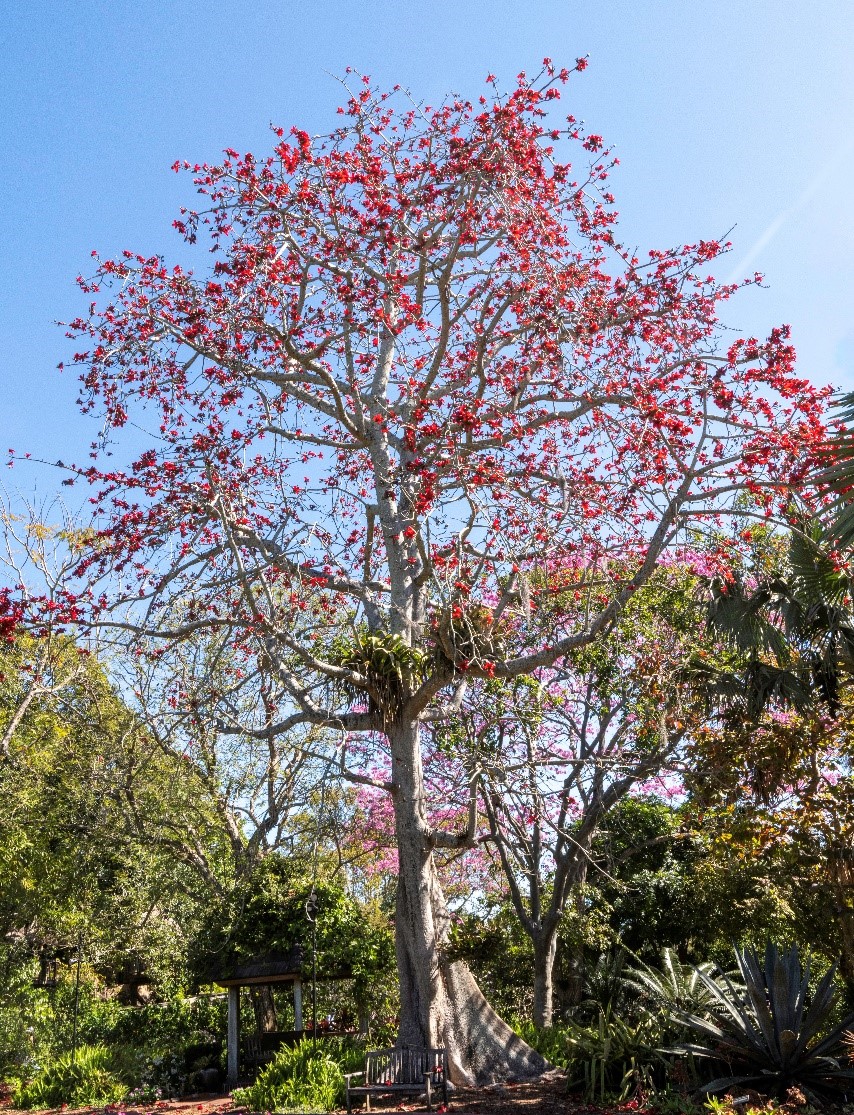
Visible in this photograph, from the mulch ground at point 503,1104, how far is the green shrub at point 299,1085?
0.37 metres

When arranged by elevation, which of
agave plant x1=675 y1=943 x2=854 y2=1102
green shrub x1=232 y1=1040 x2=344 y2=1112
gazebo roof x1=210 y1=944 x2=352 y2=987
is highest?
gazebo roof x1=210 y1=944 x2=352 y2=987

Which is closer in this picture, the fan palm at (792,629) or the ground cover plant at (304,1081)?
the fan palm at (792,629)

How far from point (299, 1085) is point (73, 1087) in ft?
15.2

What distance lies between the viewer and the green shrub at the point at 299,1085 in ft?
30.7

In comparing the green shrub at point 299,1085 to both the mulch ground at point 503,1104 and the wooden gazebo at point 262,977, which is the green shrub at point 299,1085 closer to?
the mulch ground at point 503,1104

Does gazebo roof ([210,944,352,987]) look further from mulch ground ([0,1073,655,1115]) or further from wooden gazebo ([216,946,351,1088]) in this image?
mulch ground ([0,1073,655,1115])

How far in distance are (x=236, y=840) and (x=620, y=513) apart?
11.0m

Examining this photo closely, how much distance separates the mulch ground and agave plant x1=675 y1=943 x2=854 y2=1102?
40.8 inches

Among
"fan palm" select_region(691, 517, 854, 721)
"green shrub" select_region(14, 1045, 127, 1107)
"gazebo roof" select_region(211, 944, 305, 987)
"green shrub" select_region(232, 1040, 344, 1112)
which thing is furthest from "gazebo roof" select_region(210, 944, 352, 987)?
"fan palm" select_region(691, 517, 854, 721)

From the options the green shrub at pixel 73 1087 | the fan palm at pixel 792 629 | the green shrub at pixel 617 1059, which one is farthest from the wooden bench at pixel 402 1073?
the fan palm at pixel 792 629

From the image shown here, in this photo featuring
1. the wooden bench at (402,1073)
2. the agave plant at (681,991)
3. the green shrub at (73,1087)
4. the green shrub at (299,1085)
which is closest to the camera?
the wooden bench at (402,1073)

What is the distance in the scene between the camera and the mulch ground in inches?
337

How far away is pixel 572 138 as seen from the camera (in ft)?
28.8

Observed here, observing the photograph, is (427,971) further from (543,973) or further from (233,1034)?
(233,1034)
